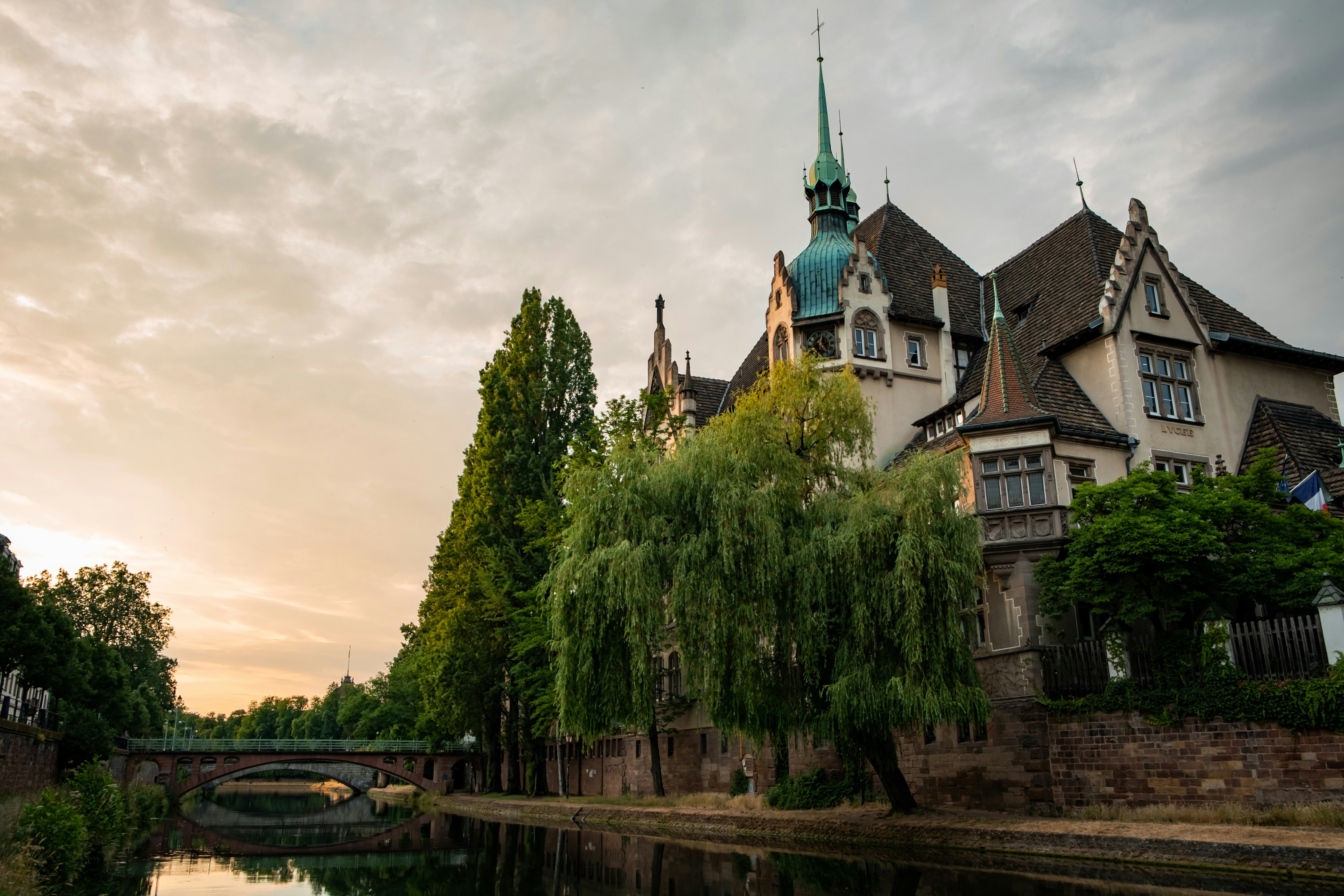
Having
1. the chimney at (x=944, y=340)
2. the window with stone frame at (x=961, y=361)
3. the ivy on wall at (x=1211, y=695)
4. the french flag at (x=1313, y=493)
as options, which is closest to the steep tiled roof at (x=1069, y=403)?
the french flag at (x=1313, y=493)

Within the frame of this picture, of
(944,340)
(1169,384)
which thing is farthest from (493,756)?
(1169,384)

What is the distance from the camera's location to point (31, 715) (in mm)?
39844

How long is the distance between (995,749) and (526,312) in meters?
28.0

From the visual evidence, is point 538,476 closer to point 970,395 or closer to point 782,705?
point 970,395

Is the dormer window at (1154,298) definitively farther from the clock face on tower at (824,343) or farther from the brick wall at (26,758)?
the brick wall at (26,758)

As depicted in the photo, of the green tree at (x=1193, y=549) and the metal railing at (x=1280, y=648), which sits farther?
the green tree at (x=1193, y=549)

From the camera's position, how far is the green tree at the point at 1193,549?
19656 millimetres

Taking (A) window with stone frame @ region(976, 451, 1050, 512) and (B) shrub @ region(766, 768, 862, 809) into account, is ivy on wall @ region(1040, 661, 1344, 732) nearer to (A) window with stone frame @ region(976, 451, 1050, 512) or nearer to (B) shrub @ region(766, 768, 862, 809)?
(A) window with stone frame @ region(976, 451, 1050, 512)

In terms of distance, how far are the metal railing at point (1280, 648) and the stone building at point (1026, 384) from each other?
4.57 feet

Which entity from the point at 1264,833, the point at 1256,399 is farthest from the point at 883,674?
the point at 1256,399

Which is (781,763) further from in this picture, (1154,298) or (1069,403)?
(1154,298)

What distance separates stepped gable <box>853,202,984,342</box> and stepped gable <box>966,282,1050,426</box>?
6.50 metres

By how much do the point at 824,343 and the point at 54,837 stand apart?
985 inches

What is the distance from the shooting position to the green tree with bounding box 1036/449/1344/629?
774 inches
